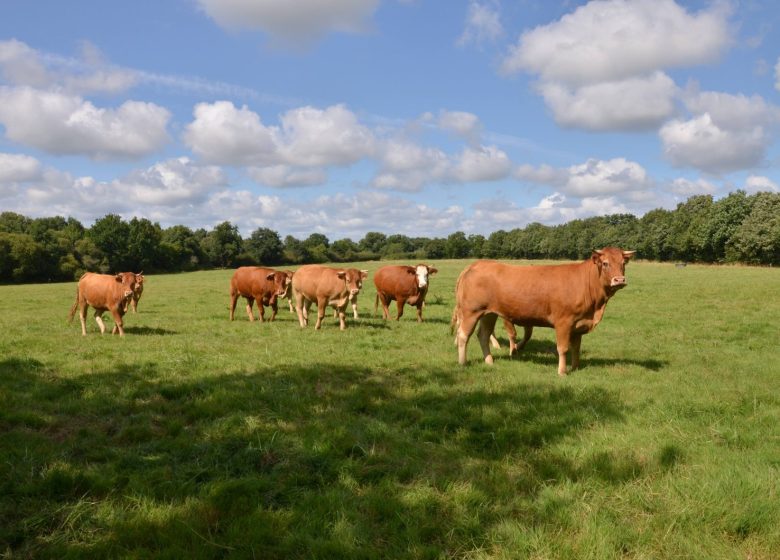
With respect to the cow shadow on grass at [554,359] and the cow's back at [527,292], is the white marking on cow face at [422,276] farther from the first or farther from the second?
the cow's back at [527,292]

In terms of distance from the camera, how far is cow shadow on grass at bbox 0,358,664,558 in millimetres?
3938

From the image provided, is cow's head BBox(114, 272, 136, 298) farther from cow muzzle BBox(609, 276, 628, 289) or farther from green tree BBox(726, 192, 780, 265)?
green tree BBox(726, 192, 780, 265)

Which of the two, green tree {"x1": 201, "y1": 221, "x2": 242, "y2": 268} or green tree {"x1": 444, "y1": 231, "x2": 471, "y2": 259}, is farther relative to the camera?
green tree {"x1": 444, "y1": 231, "x2": 471, "y2": 259}

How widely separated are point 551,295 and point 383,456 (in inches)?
217

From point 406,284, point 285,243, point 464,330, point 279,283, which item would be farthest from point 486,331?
point 285,243

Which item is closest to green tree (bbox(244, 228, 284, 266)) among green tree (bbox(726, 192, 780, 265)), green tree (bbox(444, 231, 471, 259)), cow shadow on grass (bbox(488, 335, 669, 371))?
green tree (bbox(444, 231, 471, 259))

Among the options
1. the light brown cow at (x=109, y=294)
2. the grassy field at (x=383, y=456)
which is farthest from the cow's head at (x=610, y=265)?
the light brown cow at (x=109, y=294)

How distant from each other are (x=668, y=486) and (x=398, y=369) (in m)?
5.45

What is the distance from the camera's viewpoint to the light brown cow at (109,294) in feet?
45.4

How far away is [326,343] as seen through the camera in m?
12.3

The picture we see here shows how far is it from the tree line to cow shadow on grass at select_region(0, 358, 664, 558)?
74.4 m

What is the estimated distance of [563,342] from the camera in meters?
9.30

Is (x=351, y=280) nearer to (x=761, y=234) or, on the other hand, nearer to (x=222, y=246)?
(x=761, y=234)

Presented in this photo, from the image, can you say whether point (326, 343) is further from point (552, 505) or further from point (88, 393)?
point (552, 505)
